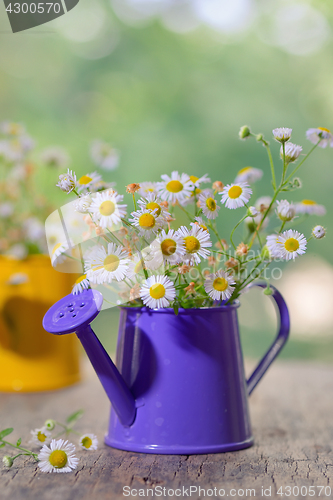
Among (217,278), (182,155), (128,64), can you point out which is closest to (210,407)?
(217,278)

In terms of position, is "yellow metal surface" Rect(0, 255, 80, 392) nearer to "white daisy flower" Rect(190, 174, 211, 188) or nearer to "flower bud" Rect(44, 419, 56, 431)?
"flower bud" Rect(44, 419, 56, 431)

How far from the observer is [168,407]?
1.88ft

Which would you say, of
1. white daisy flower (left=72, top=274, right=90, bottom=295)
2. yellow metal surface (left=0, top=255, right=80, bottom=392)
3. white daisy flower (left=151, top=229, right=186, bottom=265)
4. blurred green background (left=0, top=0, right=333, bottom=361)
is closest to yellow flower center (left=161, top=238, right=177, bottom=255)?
white daisy flower (left=151, top=229, right=186, bottom=265)

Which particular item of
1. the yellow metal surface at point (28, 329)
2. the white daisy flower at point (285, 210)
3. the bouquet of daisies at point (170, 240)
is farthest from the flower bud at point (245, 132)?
the yellow metal surface at point (28, 329)

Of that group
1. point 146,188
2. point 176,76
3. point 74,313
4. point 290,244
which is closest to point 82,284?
point 74,313

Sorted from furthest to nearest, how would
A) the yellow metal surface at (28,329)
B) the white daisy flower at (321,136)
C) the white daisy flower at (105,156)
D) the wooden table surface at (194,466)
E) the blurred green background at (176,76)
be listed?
the blurred green background at (176,76) < the yellow metal surface at (28,329) < the white daisy flower at (105,156) < the white daisy flower at (321,136) < the wooden table surface at (194,466)

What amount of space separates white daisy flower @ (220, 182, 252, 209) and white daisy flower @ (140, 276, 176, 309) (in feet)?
0.37

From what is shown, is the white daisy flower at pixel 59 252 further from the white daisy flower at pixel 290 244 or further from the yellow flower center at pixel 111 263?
the white daisy flower at pixel 290 244

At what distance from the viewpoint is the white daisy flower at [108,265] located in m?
0.52

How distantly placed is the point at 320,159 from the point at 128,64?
1138 millimetres

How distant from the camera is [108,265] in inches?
21.0

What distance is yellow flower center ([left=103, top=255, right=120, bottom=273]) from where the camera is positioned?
53 cm

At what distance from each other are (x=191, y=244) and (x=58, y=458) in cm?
27

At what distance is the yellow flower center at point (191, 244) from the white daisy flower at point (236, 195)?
0.20ft
